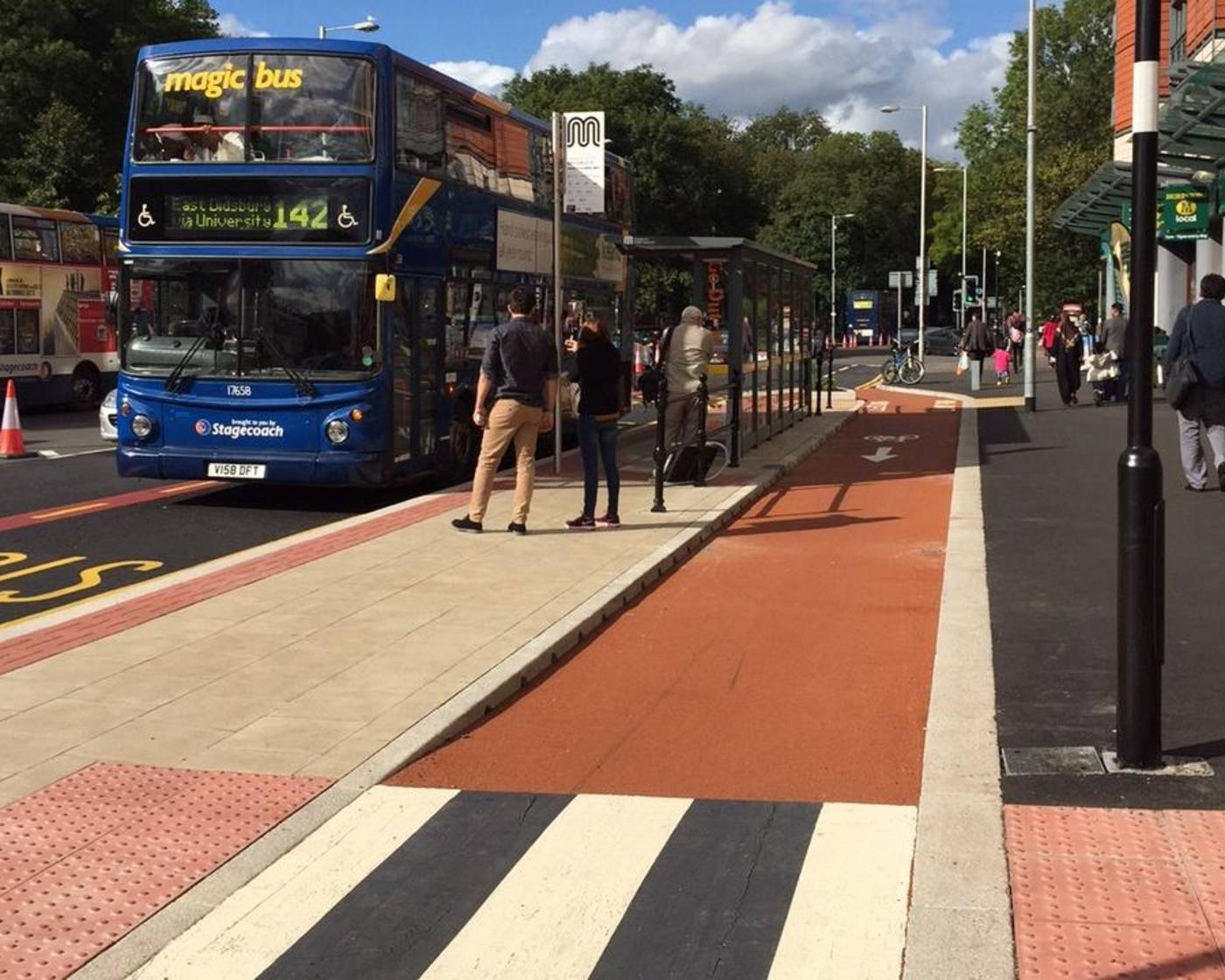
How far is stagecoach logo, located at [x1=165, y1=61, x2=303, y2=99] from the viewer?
501 inches

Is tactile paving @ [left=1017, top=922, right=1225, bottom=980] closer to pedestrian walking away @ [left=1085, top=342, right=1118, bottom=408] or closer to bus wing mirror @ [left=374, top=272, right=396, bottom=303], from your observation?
bus wing mirror @ [left=374, top=272, right=396, bottom=303]

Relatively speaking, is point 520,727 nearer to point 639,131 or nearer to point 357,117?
point 357,117

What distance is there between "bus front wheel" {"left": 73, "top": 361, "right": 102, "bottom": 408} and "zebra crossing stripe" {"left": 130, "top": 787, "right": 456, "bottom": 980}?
25799 millimetres

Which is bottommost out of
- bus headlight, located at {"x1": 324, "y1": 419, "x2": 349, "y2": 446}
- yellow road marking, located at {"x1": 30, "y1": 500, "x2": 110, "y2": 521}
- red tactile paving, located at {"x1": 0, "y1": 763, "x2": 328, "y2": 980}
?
red tactile paving, located at {"x1": 0, "y1": 763, "x2": 328, "y2": 980}

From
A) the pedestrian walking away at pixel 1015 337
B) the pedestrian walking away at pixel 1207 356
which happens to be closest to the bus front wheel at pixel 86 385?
the pedestrian walking away at pixel 1207 356

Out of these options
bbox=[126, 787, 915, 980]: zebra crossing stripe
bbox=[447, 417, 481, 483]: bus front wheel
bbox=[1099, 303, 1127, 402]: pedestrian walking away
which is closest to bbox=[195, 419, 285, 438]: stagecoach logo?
bbox=[447, 417, 481, 483]: bus front wheel

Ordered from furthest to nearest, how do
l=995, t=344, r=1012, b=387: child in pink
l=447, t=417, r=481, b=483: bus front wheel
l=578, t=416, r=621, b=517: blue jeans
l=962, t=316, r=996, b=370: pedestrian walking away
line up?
l=995, t=344, r=1012, b=387: child in pink
l=962, t=316, r=996, b=370: pedestrian walking away
l=447, t=417, r=481, b=483: bus front wheel
l=578, t=416, r=621, b=517: blue jeans

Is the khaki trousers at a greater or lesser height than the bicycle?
lesser

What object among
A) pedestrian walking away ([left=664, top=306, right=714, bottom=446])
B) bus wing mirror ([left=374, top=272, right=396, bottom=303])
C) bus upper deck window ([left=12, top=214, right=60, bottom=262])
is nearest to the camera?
bus wing mirror ([left=374, top=272, right=396, bottom=303])

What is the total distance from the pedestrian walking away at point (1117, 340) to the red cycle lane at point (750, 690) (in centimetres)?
1338

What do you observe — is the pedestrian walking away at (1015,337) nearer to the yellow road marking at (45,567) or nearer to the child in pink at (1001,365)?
the child in pink at (1001,365)

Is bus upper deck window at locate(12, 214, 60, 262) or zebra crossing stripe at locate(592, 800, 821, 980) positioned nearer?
zebra crossing stripe at locate(592, 800, 821, 980)

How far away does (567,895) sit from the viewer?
434 centimetres

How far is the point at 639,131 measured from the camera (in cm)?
6762
